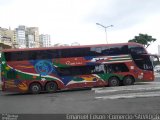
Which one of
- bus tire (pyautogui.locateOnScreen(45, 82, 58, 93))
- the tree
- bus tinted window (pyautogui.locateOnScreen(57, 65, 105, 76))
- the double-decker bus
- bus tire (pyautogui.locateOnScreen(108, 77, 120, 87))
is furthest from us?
the tree

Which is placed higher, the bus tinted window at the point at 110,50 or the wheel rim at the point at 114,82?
the bus tinted window at the point at 110,50

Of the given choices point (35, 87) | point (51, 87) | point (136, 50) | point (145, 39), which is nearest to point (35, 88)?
point (35, 87)

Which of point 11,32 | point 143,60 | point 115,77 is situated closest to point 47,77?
point 115,77

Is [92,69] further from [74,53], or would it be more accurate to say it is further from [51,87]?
[51,87]

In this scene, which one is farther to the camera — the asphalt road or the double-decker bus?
the double-decker bus

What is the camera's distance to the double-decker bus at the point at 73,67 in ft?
97.7

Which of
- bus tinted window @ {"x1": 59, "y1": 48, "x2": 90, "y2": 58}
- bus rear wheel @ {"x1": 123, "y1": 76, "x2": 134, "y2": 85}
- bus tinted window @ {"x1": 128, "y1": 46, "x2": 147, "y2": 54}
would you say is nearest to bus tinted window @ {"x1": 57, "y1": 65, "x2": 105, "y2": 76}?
bus tinted window @ {"x1": 59, "y1": 48, "x2": 90, "y2": 58}

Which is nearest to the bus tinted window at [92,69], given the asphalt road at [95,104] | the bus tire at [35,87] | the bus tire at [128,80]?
the bus tire at [128,80]

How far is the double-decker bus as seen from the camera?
29.8 metres

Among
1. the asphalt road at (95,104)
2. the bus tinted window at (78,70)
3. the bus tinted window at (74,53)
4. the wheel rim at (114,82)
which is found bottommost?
the asphalt road at (95,104)

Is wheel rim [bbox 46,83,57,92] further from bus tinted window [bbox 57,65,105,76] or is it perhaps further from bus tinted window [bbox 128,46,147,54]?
bus tinted window [bbox 128,46,147,54]

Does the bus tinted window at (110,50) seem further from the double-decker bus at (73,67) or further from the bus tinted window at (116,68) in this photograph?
the bus tinted window at (116,68)

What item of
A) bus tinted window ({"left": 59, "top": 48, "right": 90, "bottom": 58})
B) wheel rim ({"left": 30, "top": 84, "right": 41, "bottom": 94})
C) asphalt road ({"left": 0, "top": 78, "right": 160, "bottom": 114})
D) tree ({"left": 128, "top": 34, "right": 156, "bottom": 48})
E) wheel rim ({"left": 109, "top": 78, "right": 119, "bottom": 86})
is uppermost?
tree ({"left": 128, "top": 34, "right": 156, "bottom": 48})

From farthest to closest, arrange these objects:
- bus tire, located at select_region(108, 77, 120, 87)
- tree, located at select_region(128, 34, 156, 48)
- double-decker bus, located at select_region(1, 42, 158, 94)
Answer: tree, located at select_region(128, 34, 156, 48) < bus tire, located at select_region(108, 77, 120, 87) < double-decker bus, located at select_region(1, 42, 158, 94)
